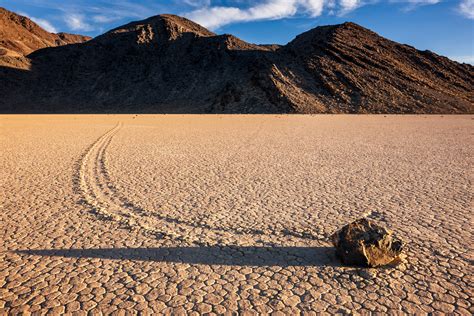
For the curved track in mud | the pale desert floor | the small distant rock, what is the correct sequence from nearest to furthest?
the pale desert floor < the small distant rock < the curved track in mud

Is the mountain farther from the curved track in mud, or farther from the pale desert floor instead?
the pale desert floor

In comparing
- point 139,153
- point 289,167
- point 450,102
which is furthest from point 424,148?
point 450,102

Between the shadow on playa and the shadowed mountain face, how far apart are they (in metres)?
37.4

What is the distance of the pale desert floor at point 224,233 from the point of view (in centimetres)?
371

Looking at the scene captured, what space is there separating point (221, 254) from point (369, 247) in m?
1.86

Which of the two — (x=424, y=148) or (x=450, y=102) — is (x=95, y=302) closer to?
(x=424, y=148)

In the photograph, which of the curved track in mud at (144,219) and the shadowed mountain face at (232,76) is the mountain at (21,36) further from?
the curved track in mud at (144,219)

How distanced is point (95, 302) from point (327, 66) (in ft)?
164

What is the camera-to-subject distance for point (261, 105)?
42969mm

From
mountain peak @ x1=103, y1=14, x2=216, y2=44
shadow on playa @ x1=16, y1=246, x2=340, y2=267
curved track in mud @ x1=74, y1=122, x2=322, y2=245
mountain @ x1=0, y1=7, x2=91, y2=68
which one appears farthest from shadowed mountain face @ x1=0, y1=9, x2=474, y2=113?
shadow on playa @ x1=16, y1=246, x2=340, y2=267

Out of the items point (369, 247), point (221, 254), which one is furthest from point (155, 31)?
point (369, 247)

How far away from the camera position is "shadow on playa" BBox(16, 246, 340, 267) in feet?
14.6

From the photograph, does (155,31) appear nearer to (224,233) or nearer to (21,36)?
(21,36)

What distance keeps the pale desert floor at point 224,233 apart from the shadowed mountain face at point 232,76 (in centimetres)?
3326
